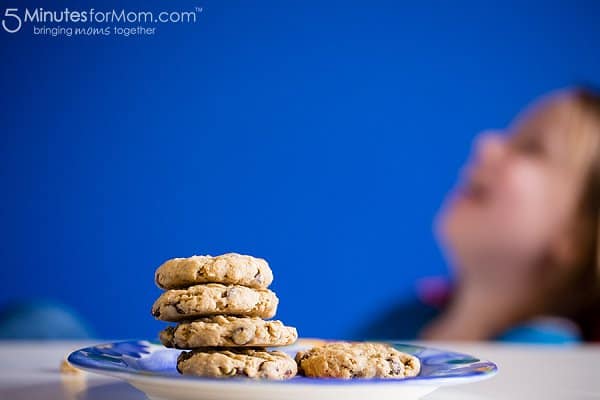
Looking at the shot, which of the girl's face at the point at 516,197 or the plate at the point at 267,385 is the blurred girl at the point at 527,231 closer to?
the girl's face at the point at 516,197

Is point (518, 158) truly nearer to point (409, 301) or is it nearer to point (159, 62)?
point (409, 301)

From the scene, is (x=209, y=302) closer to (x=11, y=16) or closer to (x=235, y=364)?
(x=235, y=364)

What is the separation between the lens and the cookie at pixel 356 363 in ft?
3.06

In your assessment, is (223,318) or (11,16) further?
(11,16)

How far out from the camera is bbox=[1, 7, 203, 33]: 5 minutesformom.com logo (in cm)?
307

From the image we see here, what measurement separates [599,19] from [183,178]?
175cm

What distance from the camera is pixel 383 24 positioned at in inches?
124

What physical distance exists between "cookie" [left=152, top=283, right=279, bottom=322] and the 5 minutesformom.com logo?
233 cm

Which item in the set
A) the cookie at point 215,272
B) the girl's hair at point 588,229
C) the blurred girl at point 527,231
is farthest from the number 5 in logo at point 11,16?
the cookie at point 215,272

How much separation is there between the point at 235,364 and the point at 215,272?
11cm

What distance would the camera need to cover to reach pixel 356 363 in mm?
936

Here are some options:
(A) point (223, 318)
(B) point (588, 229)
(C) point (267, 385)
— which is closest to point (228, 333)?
(A) point (223, 318)

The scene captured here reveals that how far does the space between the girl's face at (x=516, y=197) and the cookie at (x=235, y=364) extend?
2.22 meters

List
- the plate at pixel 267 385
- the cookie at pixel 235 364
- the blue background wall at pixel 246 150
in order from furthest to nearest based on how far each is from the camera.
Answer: the blue background wall at pixel 246 150
the cookie at pixel 235 364
the plate at pixel 267 385
